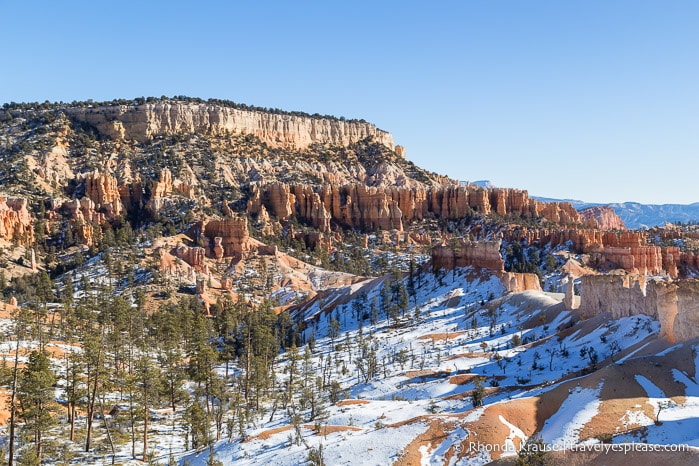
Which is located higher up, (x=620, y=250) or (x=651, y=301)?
(x=620, y=250)

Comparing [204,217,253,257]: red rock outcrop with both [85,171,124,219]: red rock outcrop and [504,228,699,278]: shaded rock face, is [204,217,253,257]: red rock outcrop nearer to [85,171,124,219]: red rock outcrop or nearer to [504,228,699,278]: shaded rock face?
[85,171,124,219]: red rock outcrop

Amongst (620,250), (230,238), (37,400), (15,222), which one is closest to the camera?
(37,400)

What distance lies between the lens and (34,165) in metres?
137

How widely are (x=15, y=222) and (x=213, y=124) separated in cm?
7211

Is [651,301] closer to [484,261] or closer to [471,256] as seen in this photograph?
→ [484,261]

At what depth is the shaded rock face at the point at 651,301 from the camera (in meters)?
41.4

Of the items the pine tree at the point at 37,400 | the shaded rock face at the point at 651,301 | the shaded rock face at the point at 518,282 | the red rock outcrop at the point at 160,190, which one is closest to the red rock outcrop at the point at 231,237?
the red rock outcrop at the point at 160,190

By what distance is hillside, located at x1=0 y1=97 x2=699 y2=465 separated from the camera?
36844 millimetres

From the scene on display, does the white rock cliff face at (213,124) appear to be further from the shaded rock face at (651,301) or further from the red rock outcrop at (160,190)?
the shaded rock face at (651,301)

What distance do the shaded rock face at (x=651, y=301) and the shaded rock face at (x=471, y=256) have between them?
31.7m

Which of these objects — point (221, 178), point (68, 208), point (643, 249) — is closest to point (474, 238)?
point (643, 249)

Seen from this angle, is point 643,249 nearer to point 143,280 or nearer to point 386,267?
point 386,267

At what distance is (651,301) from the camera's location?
51.9 meters

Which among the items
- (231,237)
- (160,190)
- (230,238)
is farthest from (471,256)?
(160,190)
